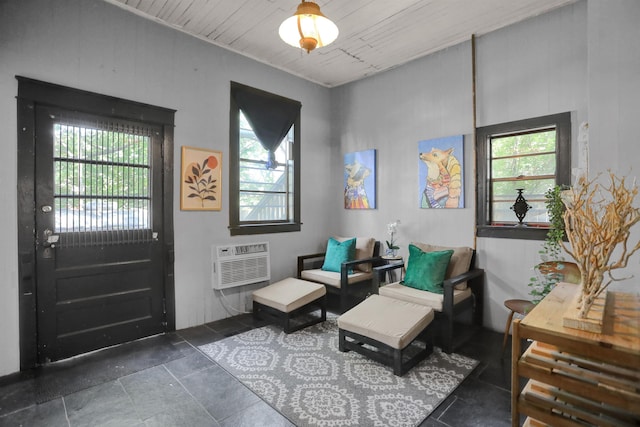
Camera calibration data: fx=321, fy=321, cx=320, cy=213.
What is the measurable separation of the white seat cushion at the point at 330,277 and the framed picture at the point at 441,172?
1131 millimetres

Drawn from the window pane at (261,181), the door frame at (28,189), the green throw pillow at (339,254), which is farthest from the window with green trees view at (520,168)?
the door frame at (28,189)

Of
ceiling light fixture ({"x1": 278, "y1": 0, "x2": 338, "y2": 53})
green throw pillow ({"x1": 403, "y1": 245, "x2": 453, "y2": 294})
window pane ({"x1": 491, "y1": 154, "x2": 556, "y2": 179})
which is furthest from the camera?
green throw pillow ({"x1": 403, "y1": 245, "x2": 453, "y2": 294})

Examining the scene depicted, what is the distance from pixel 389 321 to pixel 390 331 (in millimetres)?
148

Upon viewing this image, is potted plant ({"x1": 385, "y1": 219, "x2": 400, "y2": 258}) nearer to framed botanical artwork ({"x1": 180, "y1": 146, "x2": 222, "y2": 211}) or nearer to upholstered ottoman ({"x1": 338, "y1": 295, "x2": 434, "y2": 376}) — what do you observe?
upholstered ottoman ({"x1": 338, "y1": 295, "x2": 434, "y2": 376})

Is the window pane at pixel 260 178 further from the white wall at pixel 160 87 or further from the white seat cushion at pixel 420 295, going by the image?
the white seat cushion at pixel 420 295

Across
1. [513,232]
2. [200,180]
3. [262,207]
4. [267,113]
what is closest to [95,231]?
[200,180]

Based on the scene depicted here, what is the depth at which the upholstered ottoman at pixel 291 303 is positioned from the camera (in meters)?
3.34

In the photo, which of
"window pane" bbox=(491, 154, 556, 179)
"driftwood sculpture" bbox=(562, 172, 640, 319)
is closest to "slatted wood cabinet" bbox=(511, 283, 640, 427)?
"driftwood sculpture" bbox=(562, 172, 640, 319)

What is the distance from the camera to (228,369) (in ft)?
8.54

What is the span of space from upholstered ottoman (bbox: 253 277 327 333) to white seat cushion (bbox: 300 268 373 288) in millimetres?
161

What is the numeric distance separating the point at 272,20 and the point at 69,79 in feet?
6.22

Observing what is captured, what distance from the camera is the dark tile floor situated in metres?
1.99

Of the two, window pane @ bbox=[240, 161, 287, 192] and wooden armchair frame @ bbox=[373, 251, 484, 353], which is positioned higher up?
window pane @ bbox=[240, 161, 287, 192]

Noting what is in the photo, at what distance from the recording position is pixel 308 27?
7.23ft
